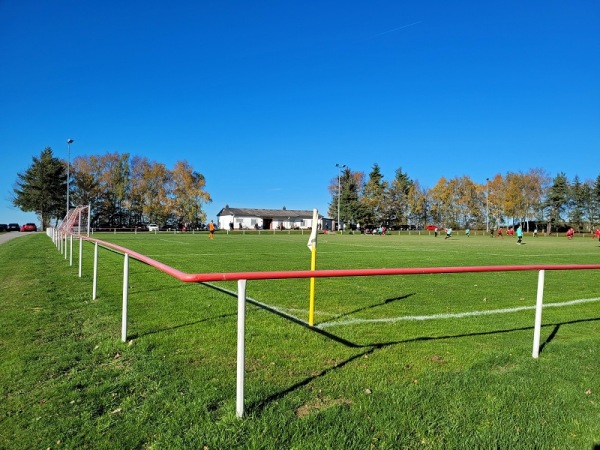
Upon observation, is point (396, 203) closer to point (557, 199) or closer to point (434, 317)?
point (557, 199)

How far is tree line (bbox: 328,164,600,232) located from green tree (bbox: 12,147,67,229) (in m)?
49.2

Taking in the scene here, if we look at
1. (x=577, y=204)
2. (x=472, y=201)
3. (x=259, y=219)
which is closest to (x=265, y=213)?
(x=259, y=219)

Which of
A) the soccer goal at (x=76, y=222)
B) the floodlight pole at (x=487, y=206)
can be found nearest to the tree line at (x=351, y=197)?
the floodlight pole at (x=487, y=206)

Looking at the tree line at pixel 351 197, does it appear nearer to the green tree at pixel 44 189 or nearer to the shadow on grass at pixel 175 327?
the green tree at pixel 44 189

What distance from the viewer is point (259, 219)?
10731 cm

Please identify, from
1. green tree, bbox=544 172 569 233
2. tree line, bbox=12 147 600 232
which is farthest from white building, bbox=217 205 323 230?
green tree, bbox=544 172 569 233

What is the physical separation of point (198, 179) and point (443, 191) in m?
54.4

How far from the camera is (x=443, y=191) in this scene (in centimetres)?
9344

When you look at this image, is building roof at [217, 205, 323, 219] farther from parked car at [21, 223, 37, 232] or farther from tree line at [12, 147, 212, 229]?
parked car at [21, 223, 37, 232]

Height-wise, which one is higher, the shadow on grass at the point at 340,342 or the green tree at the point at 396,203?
the green tree at the point at 396,203

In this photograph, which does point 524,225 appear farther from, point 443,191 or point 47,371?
point 47,371

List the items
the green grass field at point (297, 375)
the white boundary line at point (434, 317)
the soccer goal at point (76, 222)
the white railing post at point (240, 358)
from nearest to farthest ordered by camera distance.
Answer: the green grass field at point (297, 375)
the white railing post at point (240, 358)
the white boundary line at point (434, 317)
the soccer goal at point (76, 222)

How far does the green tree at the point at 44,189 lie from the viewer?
67.2m

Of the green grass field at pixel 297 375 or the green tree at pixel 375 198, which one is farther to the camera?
the green tree at pixel 375 198
